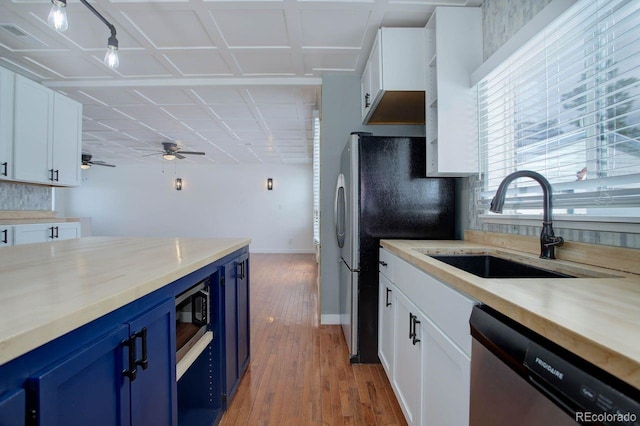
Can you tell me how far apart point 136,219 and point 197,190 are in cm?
193

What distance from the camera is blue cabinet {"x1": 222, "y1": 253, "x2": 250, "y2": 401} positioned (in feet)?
4.99

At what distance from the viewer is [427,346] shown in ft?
3.85

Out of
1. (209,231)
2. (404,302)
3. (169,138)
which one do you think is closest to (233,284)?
(404,302)

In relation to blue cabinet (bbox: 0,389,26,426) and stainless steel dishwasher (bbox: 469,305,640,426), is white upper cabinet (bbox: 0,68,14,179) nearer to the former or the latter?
blue cabinet (bbox: 0,389,26,426)

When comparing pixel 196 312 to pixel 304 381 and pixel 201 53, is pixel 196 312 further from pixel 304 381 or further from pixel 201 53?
pixel 201 53

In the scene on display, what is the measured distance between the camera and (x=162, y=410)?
89cm

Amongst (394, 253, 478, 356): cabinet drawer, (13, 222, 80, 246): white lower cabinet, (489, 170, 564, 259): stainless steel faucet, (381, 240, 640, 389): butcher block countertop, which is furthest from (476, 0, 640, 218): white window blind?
(13, 222, 80, 246): white lower cabinet

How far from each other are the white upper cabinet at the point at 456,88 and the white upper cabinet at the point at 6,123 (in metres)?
3.76

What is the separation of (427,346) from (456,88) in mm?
1517

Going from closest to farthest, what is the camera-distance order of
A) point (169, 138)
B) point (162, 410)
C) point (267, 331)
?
point (162, 410) < point (267, 331) < point (169, 138)

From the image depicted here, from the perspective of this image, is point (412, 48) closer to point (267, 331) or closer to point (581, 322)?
point (581, 322)

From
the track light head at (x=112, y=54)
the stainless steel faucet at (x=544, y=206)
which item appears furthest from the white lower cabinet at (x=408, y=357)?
the track light head at (x=112, y=54)

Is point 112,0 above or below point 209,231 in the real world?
above

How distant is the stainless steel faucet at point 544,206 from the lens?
3.71 ft
